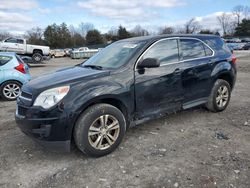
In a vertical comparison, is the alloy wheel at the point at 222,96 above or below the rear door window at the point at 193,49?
below

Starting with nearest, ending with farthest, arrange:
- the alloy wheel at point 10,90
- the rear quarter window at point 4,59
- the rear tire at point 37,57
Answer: the rear quarter window at point 4,59, the alloy wheel at point 10,90, the rear tire at point 37,57

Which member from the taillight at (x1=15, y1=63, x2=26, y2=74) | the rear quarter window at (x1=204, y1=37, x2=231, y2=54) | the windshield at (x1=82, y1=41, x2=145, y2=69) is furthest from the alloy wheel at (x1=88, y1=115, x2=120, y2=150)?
the taillight at (x1=15, y1=63, x2=26, y2=74)

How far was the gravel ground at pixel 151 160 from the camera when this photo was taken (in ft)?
10.2

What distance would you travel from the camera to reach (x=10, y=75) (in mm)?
7504

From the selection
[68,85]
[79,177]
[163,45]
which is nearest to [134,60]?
[163,45]

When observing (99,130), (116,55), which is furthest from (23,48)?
(99,130)

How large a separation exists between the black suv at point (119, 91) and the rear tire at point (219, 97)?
21mm

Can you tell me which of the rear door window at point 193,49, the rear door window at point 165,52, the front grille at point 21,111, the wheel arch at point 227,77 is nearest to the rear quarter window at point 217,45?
the rear door window at point 193,49

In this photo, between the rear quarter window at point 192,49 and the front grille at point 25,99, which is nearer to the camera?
the front grille at point 25,99

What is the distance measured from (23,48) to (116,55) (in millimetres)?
20448

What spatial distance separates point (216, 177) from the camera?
10.2 ft

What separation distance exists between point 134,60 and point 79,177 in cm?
192

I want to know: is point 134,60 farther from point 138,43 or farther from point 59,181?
point 59,181

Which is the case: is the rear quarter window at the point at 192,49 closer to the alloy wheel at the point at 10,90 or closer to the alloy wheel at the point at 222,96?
the alloy wheel at the point at 222,96
